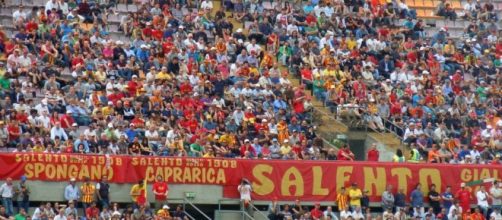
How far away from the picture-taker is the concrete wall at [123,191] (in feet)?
153

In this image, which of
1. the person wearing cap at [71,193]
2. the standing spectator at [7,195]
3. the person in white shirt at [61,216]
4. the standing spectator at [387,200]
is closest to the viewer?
the person in white shirt at [61,216]

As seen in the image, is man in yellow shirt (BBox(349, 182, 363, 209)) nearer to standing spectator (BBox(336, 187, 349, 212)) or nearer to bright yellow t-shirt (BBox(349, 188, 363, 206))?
bright yellow t-shirt (BBox(349, 188, 363, 206))

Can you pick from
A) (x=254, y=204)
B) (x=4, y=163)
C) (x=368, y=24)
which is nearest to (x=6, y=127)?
(x=4, y=163)

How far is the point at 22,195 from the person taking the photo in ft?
151

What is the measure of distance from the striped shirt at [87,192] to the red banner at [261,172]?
0.41 meters

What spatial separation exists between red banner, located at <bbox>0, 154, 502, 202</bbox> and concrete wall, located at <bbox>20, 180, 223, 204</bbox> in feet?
0.45

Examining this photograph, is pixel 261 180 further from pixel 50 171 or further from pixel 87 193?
pixel 50 171

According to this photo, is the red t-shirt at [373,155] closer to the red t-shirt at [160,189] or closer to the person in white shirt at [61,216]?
the red t-shirt at [160,189]

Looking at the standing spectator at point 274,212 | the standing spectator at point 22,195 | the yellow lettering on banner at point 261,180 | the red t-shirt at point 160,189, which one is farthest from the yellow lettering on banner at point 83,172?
the standing spectator at point 274,212

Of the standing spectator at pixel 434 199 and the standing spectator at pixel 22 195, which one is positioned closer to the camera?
the standing spectator at pixel 22 195

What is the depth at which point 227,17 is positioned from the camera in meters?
58.8

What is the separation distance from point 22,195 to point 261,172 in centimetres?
701

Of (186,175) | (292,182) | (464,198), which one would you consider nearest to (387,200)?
(464,198)

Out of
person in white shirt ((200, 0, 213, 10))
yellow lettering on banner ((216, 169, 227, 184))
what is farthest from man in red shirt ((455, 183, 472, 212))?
person in white shirt ((200, 0, 213, 10))
